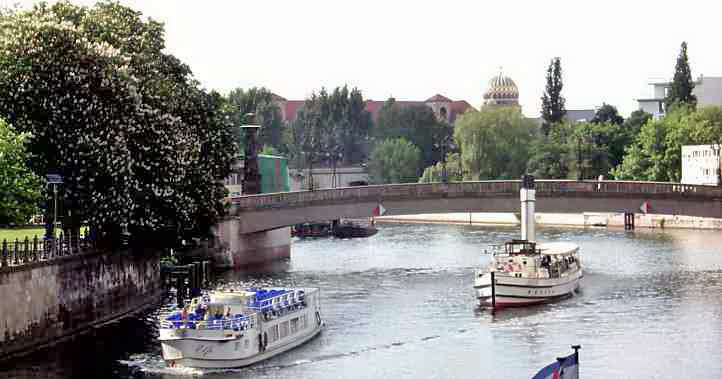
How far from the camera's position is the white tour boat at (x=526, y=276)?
8156 centimetres

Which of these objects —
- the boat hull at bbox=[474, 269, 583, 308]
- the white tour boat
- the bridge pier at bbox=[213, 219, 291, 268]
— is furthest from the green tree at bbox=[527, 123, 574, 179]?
the boat hull at bbox=[474, 269, 583, 308]

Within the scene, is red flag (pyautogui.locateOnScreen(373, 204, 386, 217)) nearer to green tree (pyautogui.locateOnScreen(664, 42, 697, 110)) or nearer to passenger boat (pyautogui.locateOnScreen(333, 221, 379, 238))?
passenger boat (pyautogui.locateOnScreen(333, 221, 379, 238))

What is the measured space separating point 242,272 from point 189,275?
28223 millimetres

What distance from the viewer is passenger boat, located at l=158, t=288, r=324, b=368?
61094 mm

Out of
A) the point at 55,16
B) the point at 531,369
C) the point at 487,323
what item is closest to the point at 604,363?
the point at 531,369

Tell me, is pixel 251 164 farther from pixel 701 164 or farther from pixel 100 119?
pixel 100 119

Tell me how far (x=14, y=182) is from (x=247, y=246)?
46.9m

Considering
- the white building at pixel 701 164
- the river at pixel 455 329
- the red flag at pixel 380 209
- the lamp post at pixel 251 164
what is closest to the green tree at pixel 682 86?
the white building at pixel 701 164

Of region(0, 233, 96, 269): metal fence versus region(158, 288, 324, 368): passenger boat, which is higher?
region(0, 233, 96, 269): metal fence

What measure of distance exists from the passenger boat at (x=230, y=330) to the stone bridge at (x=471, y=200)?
4171cm

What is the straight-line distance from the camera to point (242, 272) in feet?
336

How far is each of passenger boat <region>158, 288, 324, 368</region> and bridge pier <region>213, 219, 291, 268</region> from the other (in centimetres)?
3772

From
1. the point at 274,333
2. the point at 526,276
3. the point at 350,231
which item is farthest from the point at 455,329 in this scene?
the point at 350,231

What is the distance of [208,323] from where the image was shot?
203 ft
